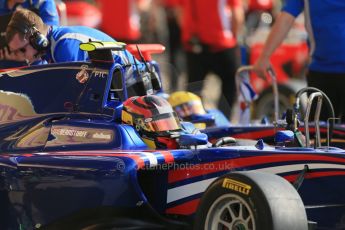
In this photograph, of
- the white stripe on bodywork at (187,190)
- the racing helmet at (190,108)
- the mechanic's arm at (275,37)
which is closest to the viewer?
the white stripe on bodywork at (187,190)

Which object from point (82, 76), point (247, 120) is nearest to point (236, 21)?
point (247, 120)

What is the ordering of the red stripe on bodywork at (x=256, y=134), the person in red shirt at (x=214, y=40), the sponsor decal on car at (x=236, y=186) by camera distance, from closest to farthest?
1. the sponsor decal on car at (x=236, y=186)
2. the red stripe on bodywork at (x=256, y=134)
3. the person in red shirt at (x=214, y=40)

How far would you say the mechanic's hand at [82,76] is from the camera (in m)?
6.33

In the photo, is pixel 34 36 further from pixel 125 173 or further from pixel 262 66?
pixel 262 66

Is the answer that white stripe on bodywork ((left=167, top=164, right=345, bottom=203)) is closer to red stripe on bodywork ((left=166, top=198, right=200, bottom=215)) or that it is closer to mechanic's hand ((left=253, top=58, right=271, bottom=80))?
red stripe on bodywork ((left=166, top=198, right=200, bottom=215))

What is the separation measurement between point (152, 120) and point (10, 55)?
1.84 m

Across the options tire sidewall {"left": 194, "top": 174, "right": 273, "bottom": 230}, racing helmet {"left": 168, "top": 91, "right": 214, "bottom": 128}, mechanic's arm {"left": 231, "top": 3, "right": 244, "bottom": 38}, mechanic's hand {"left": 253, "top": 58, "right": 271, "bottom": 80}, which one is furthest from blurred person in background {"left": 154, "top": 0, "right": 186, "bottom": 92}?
tire sidewall {"left": 194, "top": 174, "right": 273, "bottom": 230}

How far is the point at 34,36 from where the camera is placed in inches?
272

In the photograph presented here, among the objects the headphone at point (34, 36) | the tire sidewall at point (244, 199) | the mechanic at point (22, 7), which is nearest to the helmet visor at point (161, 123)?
the tire sidewall at point (244, 199)

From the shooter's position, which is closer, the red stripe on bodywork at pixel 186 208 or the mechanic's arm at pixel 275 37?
the red stripe on bodywork at pixel 186 208

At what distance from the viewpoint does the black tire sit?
4.88 m

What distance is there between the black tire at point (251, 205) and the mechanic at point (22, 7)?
2.95 m

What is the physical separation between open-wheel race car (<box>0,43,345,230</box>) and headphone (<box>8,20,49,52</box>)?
0.45 meters

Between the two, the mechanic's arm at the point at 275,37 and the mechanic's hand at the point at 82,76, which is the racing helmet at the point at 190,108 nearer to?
the mechanic's arm at the point at 275,37
